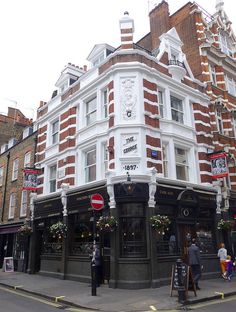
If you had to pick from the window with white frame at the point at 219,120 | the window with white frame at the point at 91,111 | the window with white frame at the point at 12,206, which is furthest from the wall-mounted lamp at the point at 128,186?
the window with white frame at the point at 12,206

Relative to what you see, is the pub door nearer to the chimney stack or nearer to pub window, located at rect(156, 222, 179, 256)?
pub window, located at rect(156, 222, 179, 256)

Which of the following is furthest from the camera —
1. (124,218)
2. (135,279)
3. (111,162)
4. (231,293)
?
(111,162)

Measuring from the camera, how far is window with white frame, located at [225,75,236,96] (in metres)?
23.4

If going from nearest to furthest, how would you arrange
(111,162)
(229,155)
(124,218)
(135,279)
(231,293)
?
(231,293) < (135,279) < (124,218) < (111,162) < (229,155)

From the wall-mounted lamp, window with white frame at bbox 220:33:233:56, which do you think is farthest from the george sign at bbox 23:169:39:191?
window with white frame at bbox 220:33:233:56

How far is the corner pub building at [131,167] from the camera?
14.1 metres

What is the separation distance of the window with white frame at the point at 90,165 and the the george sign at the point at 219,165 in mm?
6787

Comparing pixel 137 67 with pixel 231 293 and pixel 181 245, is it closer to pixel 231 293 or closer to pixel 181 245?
pixel 181 245

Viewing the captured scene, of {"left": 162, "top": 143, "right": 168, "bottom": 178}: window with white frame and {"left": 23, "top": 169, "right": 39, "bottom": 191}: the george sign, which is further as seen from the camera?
{"left": 23, "top": 169, "right": 39, "bottom": 191}: the george sign

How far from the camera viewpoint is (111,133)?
15750mm

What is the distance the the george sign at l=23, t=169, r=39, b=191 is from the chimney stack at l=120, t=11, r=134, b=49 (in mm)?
9815

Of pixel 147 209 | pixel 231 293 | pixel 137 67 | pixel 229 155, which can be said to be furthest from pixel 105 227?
pixel 229 155

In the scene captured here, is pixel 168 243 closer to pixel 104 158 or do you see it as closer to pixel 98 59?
pixel 104 158

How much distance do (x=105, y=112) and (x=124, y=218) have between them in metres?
6.16
